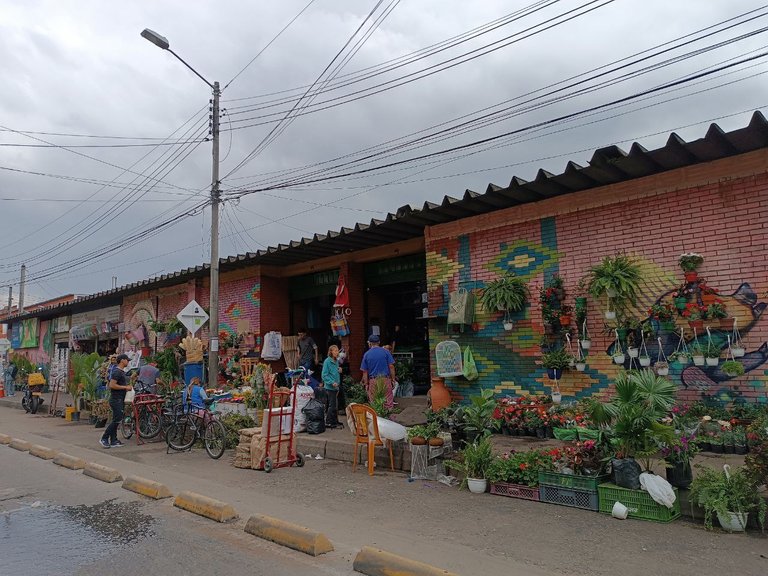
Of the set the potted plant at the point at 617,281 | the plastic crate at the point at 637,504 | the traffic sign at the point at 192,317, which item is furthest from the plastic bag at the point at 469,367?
the traffic sign at the point at 192,317

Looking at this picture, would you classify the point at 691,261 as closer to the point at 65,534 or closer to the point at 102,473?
the point at 65,534

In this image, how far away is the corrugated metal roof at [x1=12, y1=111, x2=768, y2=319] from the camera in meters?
7.56

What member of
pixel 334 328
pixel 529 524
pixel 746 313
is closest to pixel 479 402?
pixel 529 524

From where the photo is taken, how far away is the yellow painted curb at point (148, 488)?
7304 millimetres

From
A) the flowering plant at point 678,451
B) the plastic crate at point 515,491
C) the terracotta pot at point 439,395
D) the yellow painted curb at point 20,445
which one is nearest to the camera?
the flowering plant at point 678,451

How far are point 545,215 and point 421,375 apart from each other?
6.56 m

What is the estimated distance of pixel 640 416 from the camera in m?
5.82

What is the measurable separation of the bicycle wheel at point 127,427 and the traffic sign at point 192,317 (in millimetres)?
2510

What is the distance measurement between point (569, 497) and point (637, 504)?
0.74 metres

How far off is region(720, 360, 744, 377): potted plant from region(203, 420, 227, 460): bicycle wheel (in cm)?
836

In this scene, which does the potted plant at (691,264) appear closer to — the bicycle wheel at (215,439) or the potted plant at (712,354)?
the potted plant at (712,354)

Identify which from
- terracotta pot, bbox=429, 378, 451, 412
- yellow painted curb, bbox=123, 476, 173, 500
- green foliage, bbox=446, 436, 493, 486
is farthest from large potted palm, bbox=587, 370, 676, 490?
yellow painted curb, bbox=123, 476, 173, 500

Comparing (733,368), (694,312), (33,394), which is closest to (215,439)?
(694,312)

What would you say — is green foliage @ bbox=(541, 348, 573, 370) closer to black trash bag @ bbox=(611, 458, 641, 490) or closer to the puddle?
black trash bag @ bbox=(611, 458, 641, 490)
